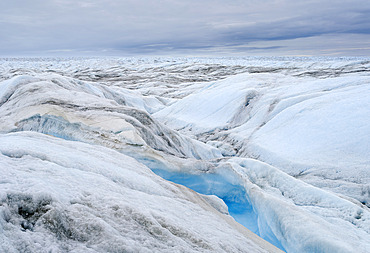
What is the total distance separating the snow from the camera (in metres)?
1.45

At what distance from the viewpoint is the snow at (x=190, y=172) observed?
1.45 meters

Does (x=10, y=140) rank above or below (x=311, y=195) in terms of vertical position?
above

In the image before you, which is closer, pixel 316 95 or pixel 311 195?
pixel 311 195

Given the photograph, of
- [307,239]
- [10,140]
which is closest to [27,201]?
[10,140]

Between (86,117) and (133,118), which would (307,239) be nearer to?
(133,118)

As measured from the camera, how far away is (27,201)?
140 centimetres

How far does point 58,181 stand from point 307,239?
2.39 metres

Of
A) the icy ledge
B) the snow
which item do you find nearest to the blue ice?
the snow

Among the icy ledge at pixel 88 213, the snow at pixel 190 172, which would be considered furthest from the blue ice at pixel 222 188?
the icy ledge at pixel 88 213

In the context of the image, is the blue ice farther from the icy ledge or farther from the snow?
the icy ledge

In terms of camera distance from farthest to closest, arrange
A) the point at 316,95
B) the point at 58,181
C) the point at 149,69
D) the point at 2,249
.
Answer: the point at 149,69 → the point at 316,95 → the point at 58,181 → the point at 2,249

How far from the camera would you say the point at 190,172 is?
4.14 m

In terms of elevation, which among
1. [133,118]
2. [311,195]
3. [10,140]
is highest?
[10,140]

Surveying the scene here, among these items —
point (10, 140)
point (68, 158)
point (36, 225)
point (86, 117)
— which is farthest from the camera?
point (86, 117)
